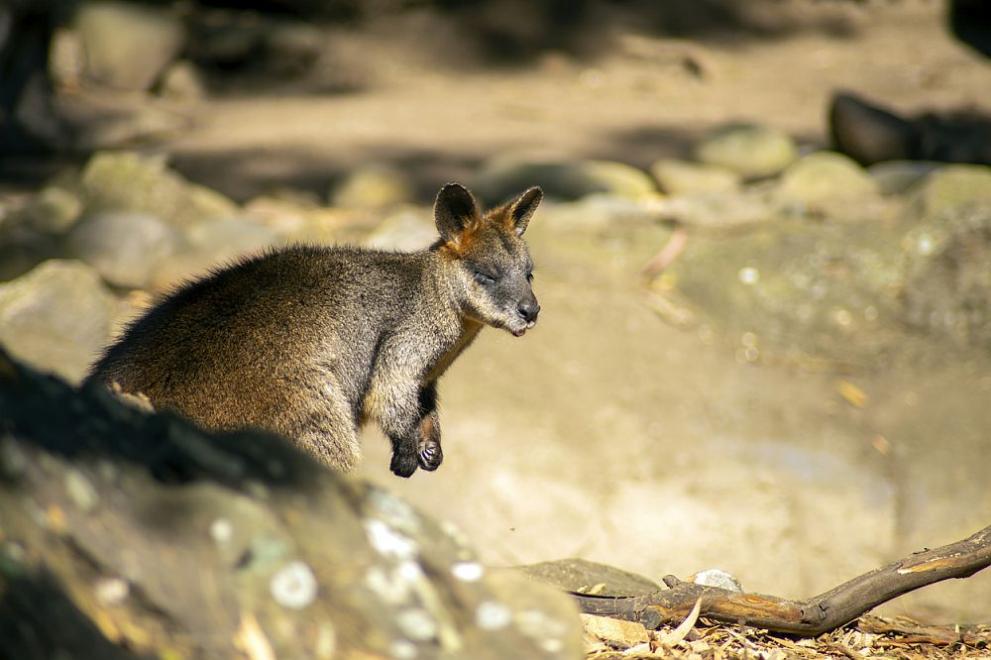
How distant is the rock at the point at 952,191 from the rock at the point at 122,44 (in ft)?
31.7

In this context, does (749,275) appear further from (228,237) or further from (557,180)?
(228,237)

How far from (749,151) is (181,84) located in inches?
290

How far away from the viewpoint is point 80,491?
7.60 feet

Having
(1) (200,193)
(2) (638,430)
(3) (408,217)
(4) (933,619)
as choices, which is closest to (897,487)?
(4) (933,619)

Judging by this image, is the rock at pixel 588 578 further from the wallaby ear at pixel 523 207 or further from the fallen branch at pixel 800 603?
the wallaby ear at pixel 523 207

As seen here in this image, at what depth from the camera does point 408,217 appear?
1016 cm

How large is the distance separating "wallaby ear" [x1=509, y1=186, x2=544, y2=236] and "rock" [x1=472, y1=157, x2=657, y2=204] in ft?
20.6

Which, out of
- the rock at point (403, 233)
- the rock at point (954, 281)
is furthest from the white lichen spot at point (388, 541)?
the rock at point (954, 281)

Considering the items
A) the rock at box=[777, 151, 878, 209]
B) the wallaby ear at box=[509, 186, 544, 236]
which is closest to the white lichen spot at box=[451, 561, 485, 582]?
the wallaby ear at box=[509, 186, 544, 236]

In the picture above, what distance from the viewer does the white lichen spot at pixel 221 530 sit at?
2.37 m

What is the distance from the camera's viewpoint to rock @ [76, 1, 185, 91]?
14773mm

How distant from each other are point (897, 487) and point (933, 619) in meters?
1.10

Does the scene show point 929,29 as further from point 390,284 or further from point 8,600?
point 8,600

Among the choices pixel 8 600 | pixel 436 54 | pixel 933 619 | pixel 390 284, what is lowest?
pixel 436 54
